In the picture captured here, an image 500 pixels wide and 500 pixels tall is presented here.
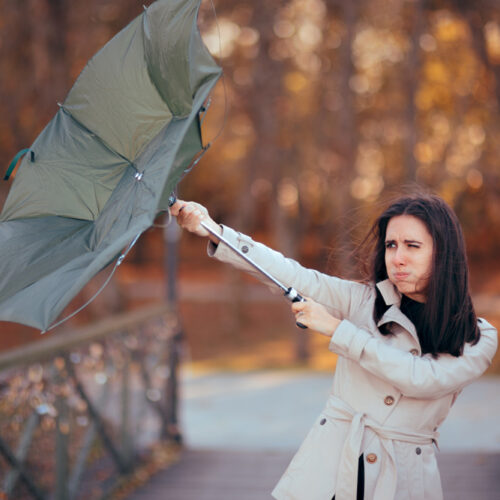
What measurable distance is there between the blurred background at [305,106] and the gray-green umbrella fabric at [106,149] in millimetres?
7581

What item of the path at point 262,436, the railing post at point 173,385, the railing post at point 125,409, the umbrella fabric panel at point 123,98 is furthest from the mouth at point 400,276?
the railing post at point 173,385

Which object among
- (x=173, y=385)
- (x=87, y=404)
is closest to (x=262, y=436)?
(x=173, y=385)

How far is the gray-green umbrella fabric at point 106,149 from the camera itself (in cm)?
218

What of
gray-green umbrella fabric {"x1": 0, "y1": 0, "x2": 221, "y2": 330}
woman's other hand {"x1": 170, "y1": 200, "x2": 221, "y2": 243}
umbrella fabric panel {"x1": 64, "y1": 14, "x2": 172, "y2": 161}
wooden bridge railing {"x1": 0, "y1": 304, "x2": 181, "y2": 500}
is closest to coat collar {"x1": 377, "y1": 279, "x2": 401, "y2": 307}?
woman's other hand {"x1": 170, "y1": 200, "x2": 221, "y2": 243}

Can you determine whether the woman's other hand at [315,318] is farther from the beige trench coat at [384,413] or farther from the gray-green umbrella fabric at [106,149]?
the gray-green umbrella fabric at [106,149]

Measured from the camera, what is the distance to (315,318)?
2.28 m

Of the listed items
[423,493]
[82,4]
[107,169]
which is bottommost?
[423,493]

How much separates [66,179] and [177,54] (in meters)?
0.52

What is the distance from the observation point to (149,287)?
25812mm

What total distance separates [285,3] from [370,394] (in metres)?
10.5

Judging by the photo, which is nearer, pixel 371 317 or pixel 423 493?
pixel 423 493

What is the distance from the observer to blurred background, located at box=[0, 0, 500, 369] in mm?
11945

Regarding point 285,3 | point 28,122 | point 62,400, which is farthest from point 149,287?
point 62,400

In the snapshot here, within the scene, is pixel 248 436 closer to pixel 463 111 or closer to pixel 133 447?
pixel 133 447
